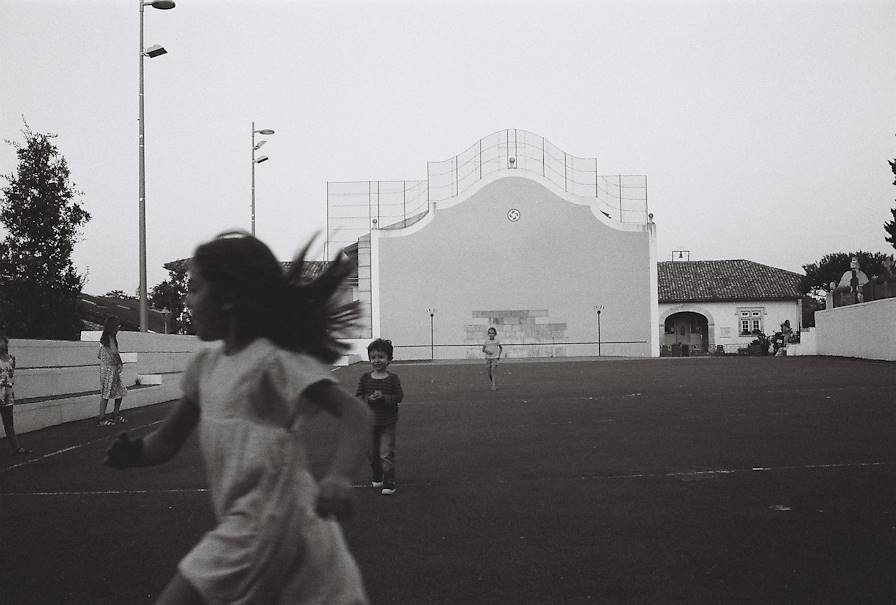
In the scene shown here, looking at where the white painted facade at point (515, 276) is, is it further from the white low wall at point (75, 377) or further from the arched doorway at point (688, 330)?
the white low wall at point (75, 377)

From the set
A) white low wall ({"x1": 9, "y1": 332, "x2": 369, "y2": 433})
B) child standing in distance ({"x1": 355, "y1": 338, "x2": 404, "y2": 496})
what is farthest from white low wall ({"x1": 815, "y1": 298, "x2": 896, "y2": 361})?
child standing in distance ({"x1": 355, "y1": 338, "x2": 404, "y2": 496})

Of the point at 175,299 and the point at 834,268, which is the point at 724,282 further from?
the point at 175,299

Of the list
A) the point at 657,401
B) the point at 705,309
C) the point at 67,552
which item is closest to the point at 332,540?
the point at 67,552

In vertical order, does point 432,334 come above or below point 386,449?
above

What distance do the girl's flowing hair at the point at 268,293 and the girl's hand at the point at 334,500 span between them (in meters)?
0.49

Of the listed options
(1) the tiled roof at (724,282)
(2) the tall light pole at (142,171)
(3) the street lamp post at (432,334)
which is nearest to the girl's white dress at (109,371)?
(2) the tall light pole at (142,171)

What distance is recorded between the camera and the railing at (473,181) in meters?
67.8

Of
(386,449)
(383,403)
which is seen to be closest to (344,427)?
(383,403)

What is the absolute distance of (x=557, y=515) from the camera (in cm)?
675

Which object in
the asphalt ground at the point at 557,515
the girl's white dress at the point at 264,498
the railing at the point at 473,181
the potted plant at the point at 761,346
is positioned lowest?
the asphalt ground at the point at 557,515

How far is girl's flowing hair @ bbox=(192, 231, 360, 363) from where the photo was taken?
2738 mm

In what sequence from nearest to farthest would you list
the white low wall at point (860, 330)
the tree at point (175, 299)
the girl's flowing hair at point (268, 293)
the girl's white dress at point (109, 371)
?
the girl's flowing hair at point (268, 293)
the girl's white dress at point (109, 371)
the white low wall at point (860, 330)
the tree at point (175, 299)

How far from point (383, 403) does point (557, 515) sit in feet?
5.91

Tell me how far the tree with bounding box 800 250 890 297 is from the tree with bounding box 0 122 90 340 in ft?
254
